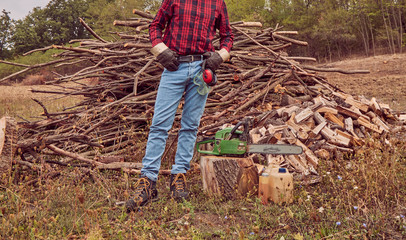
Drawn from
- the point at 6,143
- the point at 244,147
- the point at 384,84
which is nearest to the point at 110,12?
the point at 384,84

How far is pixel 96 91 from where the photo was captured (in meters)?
6.46

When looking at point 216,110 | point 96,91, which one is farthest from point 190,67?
point 96,91

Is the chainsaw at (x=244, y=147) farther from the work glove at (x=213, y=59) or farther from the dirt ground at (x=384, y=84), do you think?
the dirt ground at (x=384, y=84)

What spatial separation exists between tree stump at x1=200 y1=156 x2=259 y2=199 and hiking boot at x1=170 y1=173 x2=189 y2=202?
A: 25 cm

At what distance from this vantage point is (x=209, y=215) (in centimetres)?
300

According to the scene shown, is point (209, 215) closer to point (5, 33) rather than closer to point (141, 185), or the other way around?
point (141, 185)

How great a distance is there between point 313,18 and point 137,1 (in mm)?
23394

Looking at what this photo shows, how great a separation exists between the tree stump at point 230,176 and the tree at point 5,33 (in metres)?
49.5

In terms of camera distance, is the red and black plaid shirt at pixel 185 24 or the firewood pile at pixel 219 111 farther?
the firewood pile at pixel 219 111

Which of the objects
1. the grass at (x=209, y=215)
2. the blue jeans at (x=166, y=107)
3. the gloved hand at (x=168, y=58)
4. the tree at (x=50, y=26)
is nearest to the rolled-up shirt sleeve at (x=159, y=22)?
the gloved hand at (x=168, y=58)

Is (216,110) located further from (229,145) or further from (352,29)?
(352,29)

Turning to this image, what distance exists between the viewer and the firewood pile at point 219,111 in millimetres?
4398

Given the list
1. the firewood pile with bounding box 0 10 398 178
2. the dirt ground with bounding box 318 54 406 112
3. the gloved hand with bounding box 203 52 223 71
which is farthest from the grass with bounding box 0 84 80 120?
the dirt ground with bounding box 318 54 406 112

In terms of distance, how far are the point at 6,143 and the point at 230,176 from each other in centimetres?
249
